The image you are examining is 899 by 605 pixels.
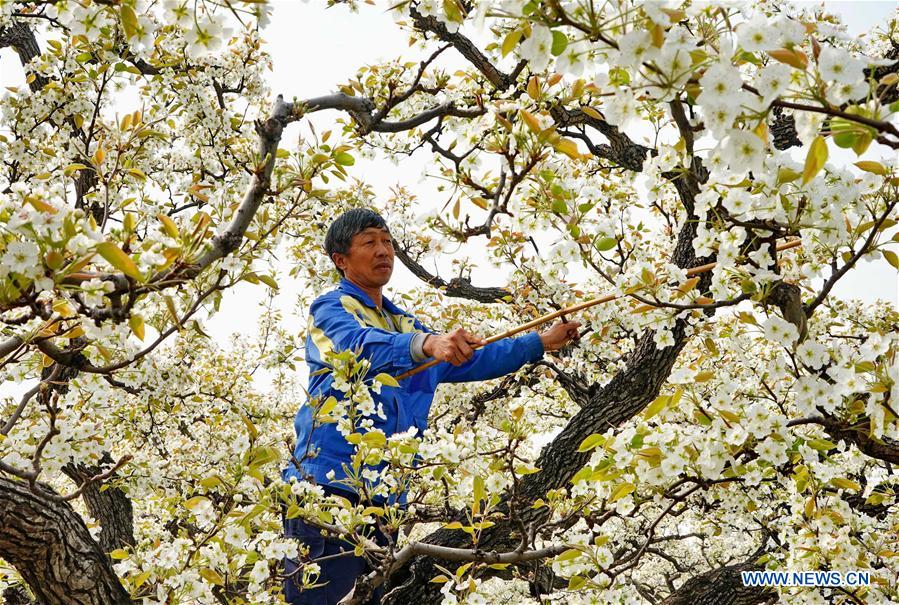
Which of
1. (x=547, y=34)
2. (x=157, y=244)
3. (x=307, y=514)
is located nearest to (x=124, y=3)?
(x=157, y=244)

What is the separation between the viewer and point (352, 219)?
318 cm

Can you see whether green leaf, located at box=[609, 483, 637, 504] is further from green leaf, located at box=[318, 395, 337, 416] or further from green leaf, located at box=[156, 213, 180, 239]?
green leaf, located at box=[156, 213, 180, 239]

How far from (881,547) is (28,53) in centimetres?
531

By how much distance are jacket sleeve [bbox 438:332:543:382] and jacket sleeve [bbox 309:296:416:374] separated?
15.6 inches

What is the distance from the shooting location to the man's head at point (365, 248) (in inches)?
123

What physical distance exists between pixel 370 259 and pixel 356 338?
63 centimetres

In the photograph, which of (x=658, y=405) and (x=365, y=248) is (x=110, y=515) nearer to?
(x=365, y=248)

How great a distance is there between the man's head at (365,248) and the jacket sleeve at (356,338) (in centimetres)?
29

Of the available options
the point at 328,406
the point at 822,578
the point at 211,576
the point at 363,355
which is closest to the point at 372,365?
the point at 363,355

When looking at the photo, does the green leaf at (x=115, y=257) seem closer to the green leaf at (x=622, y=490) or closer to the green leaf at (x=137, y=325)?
the green leaf at (x=137, y=325)

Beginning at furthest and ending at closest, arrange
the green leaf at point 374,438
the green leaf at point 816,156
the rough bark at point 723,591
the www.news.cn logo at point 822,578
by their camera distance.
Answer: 1. the rough bark at point 723,591
2. the www.news.cn logo at point 822,578
3. the green leaf at point 374,438
4. the green leaf at point 816,156

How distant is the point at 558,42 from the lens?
3.61ft

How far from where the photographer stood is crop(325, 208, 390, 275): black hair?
3.15 meters

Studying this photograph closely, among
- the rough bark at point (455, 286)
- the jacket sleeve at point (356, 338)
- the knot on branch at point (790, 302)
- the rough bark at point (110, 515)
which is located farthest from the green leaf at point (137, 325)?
the rough bark at point (455, 286)
